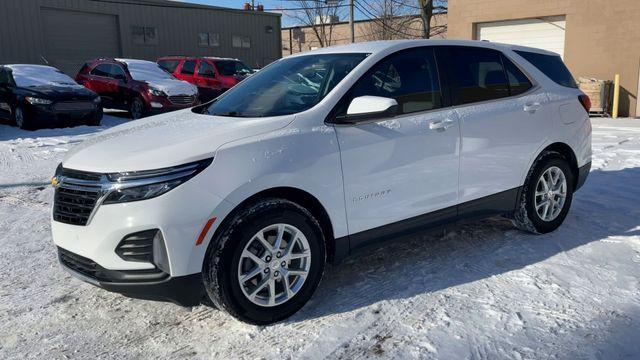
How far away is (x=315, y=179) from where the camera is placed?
340cm

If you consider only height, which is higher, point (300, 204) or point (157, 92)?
point (157, 92)

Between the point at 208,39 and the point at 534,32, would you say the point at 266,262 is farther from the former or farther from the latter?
the point at 208,39

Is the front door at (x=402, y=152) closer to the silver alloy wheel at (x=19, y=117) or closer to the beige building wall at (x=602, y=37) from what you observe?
the silver alloy wheel at (x=19, y=117)

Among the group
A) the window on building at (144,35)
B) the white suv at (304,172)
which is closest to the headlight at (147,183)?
the white suv at (304,172)

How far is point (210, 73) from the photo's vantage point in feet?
55.3

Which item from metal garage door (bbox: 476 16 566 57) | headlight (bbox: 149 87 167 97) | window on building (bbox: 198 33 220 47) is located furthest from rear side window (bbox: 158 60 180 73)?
metal garage door (bbox: 476 16 566 57)

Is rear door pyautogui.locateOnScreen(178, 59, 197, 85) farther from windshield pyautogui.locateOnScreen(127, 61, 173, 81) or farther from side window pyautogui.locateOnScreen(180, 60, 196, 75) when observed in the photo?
windshield pyautogui.locateOnScreen(127, 61, 173, 81)

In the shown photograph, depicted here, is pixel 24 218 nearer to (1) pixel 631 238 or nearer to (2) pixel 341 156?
(2) pixel 341 156

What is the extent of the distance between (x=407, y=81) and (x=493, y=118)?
0.85m

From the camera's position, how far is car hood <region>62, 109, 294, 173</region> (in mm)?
3061

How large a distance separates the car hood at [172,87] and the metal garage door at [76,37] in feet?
31.8

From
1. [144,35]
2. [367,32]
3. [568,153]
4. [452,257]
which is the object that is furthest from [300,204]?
[367,32]

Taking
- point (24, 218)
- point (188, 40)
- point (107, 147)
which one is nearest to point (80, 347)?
point (107, 147)

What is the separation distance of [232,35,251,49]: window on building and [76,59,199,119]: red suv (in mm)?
13142
